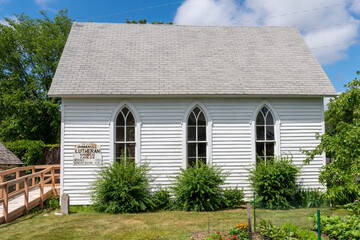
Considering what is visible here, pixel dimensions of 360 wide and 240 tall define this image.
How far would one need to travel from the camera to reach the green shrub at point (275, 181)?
10.7 meters

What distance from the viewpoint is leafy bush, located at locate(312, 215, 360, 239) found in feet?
20.6

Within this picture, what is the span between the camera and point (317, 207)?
25.4ft

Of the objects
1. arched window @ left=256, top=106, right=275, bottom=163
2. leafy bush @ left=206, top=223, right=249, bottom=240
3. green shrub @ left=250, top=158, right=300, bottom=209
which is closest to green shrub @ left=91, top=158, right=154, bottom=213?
green shrub @ left=250, top=158, right=300, bottom=209

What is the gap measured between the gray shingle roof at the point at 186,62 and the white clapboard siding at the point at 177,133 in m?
0.49

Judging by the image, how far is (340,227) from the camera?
6.61 meters

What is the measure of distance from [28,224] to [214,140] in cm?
697

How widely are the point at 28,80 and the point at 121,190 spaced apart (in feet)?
64.8

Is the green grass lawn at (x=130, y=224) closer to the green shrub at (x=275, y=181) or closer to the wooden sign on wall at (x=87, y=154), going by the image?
the green shrub at (x=275, y=181)

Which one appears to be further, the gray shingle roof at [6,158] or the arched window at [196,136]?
the gray shingle roof at [6,158]

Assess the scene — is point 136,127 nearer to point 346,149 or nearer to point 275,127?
point 275,127

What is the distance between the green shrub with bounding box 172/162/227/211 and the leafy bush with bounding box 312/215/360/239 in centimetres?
395

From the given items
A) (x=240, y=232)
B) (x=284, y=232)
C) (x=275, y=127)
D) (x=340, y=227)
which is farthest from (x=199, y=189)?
(x=340, y=227)

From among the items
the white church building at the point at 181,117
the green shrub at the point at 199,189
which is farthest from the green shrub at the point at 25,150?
the green shrub at the point at 199,189

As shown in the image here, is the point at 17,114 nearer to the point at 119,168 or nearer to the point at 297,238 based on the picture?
the point at 119,168
